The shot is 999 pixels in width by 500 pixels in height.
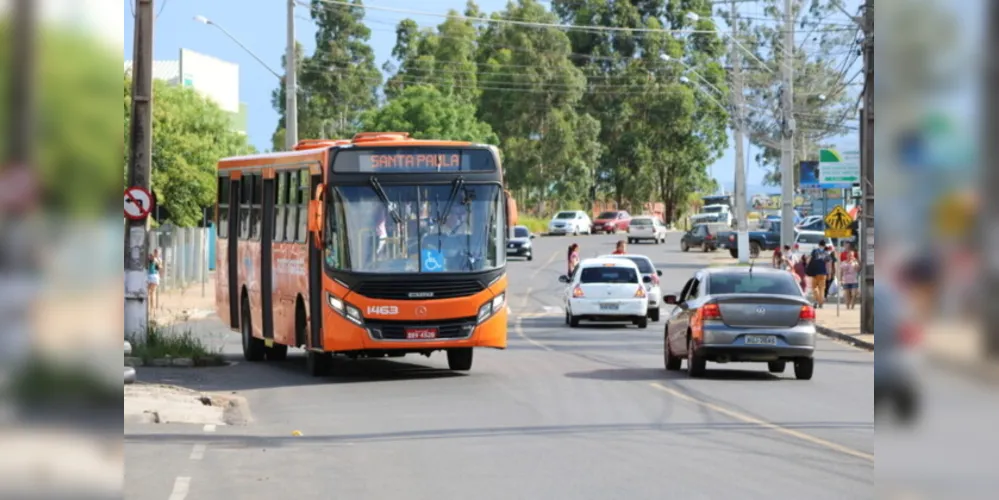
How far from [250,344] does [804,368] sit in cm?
931

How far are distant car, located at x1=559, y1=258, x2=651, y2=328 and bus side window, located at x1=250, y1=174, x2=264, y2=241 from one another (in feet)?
37.6

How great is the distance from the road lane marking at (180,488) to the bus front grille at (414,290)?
368 inches

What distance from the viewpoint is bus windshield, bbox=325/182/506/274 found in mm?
21391

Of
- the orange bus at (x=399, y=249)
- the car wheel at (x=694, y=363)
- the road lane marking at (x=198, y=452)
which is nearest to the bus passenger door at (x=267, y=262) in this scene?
the orange bus at (x=399, y=249)

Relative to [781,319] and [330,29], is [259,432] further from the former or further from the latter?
[330,29]

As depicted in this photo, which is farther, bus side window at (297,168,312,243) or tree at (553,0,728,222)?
tree at (553,0,728,222)

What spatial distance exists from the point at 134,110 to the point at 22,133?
21.3m

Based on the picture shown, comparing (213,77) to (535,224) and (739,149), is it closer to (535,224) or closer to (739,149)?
(535,224)

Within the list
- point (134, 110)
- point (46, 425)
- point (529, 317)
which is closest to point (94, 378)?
point (46, 425)

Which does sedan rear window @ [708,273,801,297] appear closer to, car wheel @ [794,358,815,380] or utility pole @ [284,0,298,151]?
car wheel @ [794,358,815,380]

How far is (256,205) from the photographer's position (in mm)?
25516

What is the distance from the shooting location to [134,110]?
74.8ft

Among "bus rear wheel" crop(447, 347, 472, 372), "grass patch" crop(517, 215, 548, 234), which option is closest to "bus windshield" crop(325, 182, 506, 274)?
"bus rear wheel" crop(447, 347, 472, 372)

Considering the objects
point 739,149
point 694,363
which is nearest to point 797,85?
point 739,149
